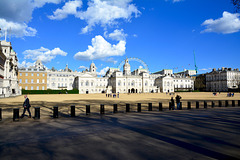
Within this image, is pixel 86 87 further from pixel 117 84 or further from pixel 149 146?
pixel 149 146

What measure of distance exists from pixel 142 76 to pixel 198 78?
163 ft

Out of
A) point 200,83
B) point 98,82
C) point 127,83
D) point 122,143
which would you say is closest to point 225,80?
point 200,83

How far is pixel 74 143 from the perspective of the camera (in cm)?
661

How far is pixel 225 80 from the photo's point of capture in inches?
4151

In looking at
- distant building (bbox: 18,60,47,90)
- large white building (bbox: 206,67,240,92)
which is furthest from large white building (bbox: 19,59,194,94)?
large white building (bbox: 206,67,240,92)

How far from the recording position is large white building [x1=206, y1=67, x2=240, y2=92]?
10431 centimetres

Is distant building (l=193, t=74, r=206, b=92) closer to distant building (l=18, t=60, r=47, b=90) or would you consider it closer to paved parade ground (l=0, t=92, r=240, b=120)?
paved parade ground (l=0, t=92, r=240, b=120)

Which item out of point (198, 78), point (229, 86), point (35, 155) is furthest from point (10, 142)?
point (198, 78)

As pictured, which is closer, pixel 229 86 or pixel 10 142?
pixel 10 142

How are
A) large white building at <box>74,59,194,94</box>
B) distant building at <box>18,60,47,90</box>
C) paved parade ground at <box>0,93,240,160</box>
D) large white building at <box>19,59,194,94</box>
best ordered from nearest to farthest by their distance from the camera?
paved parade ground at <box>0,93,240,160</box>
distant building at <box>18,60,47,90</box>
large white building at <box>19,59,194,94</box>
large white building at <box>74,59,194,94</box>

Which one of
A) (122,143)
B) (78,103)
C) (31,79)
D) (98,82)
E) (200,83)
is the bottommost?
(78,103)

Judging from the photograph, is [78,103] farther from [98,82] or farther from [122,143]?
[98,82]

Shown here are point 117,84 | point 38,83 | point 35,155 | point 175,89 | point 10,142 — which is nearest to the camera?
point 35,155

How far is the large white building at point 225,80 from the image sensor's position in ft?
342
